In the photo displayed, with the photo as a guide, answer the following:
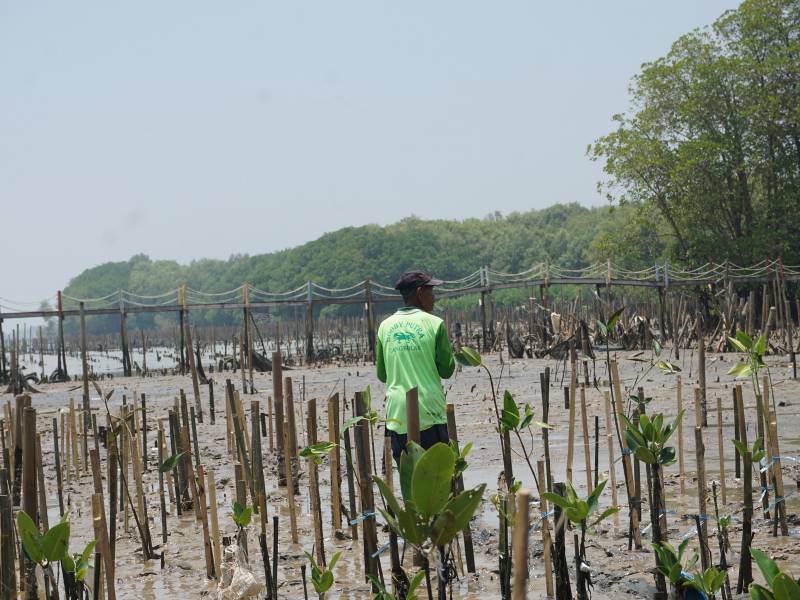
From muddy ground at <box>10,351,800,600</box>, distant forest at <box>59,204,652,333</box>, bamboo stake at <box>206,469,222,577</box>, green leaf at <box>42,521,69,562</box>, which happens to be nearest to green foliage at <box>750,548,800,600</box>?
muddy ground at <box>10,351,800,600</box>

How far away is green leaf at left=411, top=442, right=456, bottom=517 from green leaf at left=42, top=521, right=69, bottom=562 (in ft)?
4.41

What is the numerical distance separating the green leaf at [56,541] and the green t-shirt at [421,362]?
180cm

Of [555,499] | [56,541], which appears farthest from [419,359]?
[56,541]

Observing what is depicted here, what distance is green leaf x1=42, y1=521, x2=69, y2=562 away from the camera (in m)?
3.20

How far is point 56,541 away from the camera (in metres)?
3.22

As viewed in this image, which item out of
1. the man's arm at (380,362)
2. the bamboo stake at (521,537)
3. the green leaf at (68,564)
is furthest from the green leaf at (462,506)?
the man's arm at (380,362)

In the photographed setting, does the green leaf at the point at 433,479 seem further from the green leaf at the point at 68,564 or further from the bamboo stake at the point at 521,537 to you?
the green leaf at the point at 68,564

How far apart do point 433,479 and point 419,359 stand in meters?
2.31

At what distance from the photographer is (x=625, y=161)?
102ft

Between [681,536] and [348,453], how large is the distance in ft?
6.84

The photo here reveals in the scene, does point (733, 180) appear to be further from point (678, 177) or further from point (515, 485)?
point (515, 485)

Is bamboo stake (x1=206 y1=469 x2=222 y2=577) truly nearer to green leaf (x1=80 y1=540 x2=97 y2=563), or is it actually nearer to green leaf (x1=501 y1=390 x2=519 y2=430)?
green leaf (x1=80 y1=540 x2=97 y2=563)

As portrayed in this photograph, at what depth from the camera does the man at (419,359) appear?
475 cm

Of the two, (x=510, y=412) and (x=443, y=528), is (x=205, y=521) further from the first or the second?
(x=443, y=528)
